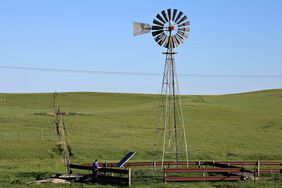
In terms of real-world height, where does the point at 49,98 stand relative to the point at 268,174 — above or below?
above

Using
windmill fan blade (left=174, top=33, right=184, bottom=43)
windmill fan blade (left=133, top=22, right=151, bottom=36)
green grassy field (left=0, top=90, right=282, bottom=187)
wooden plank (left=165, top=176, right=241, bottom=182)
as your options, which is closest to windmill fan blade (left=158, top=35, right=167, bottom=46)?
windmill fan blade (left=174, top=33, right=184, bottom=43)

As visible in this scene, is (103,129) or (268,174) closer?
(268,174)

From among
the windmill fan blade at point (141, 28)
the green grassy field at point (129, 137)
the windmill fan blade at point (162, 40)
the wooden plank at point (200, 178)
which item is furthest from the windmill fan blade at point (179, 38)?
the green grassy field at point (129, 137)

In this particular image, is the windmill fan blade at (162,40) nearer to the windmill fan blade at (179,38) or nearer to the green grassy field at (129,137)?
the windmill fan blade at (179,38)

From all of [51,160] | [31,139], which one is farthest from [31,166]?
[31,139]

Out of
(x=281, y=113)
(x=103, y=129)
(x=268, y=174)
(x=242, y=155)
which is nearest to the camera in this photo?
(x=268, y=174)

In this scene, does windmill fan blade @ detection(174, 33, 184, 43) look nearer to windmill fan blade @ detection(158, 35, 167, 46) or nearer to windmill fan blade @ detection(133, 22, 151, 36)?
windmill fan blade @ detection(158, 35, 167, 46)

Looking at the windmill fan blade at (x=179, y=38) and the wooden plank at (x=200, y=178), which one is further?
the windmill fan blade at (x=179, y=38)

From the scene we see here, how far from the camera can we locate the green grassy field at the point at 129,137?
3641 centimetres

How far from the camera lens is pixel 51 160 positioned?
39.3m

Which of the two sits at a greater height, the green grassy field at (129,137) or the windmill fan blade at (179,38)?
the windmill fan blade at (179,38)

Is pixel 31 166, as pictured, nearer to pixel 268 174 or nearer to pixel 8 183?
pixel 8 183

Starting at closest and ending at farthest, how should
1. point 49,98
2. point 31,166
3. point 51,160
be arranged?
1. point 31,166
2. point 51,160
3. point 49,98

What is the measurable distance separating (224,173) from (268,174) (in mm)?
2694
